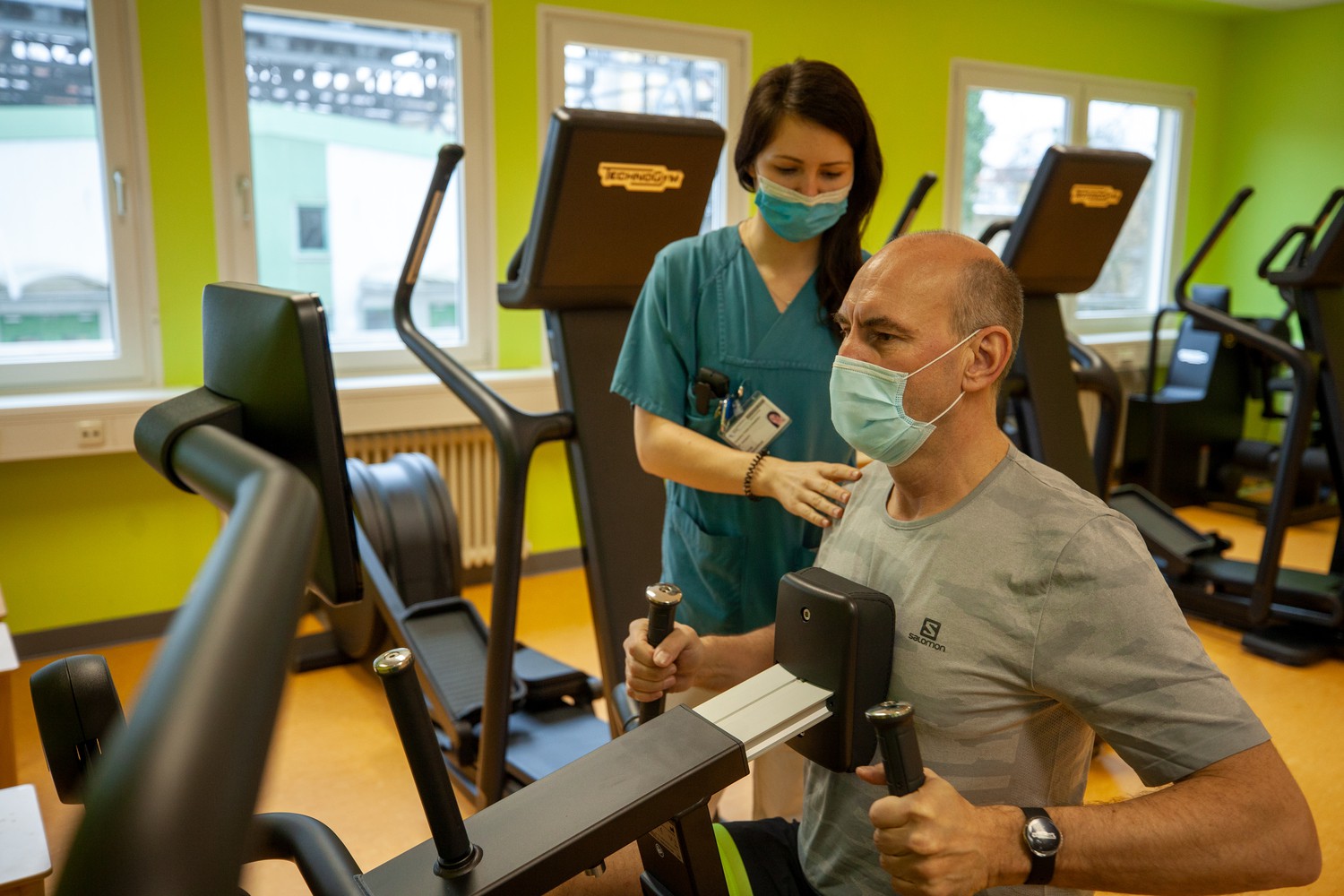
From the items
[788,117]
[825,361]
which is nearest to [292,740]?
[825,361]

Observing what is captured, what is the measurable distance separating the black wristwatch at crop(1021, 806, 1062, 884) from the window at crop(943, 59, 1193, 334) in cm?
483

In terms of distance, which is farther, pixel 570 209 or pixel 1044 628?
pixel 570 209

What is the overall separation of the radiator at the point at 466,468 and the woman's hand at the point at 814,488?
2.78 m

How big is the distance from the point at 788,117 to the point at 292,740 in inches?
93.6

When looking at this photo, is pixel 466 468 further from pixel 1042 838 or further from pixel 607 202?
pixel 1042 838

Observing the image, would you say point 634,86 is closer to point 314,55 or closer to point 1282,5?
point 314,55

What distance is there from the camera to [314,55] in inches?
157

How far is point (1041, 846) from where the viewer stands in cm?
100

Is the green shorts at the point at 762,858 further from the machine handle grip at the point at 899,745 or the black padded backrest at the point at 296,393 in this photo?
the black padded backrest at the point at 296,393

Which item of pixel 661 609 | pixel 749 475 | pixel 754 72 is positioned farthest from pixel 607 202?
pixel 754 72

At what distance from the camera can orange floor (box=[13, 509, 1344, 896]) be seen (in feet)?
8.47

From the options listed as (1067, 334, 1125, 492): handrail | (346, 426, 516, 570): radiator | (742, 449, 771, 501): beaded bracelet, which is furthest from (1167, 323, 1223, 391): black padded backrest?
(742, 449, 771, 501): beaded bracelet

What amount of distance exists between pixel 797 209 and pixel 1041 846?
1091mm

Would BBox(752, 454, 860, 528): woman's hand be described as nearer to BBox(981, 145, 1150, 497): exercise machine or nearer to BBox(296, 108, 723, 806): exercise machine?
BBox(296, 108, 723, 806): exercise machine
